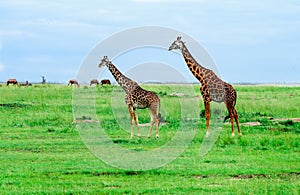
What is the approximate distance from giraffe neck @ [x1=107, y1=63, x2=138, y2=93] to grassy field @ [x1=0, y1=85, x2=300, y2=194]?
1231 millimetres

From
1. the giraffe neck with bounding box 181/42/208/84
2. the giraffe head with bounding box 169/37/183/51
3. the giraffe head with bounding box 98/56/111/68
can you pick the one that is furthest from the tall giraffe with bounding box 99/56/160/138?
the giraffe neck with bounding box 181/42/208/84

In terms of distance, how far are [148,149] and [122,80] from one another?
3.30 m

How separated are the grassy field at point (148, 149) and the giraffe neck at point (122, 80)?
1.23 metres

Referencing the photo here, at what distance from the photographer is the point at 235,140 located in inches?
583

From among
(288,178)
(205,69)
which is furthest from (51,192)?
(205,69)

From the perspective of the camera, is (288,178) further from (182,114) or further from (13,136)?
(182,114)

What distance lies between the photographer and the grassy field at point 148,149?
9.55 meters

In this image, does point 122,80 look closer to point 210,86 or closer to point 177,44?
point 177,44

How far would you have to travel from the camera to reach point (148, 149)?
1366cm

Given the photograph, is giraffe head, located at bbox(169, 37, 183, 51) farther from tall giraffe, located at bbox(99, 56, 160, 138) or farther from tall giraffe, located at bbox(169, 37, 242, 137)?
tall giraffe, located at bbox(99, 56, 160, 138)

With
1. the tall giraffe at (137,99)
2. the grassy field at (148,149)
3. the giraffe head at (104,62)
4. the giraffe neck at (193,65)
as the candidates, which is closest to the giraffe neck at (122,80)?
the tall giraffe at (137,99)

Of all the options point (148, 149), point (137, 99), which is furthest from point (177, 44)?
point (148, 149)

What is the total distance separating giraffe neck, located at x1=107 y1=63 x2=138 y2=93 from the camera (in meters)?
16.2

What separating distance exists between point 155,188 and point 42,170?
253 cm
